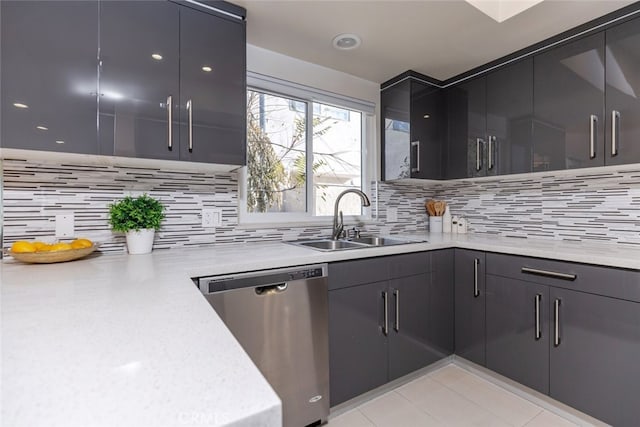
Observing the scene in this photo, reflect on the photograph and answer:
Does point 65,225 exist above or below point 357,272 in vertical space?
above

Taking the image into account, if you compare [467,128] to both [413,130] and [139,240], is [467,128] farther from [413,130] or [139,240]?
[139,240]

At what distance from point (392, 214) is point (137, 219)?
1.91 meters

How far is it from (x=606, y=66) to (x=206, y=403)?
7.86ft

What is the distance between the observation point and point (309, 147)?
7.54ft

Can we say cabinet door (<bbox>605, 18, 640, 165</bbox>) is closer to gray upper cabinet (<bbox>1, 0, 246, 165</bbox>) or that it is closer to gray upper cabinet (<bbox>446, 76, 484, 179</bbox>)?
gray upper cabinet (<bbox>446, 76, 484, 179</bbox>)

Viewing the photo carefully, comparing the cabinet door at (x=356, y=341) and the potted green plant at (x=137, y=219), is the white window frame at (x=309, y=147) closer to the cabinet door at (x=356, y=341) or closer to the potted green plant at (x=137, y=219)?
the potted green plant at (x=137, y=219)

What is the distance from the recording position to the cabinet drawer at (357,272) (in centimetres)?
161

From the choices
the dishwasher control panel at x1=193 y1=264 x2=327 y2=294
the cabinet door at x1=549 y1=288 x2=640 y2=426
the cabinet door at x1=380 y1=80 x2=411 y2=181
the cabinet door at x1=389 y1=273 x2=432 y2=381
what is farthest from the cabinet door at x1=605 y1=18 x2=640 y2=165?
the dishwasher control panel at x1=193 y1=264 x2=327 y2=294

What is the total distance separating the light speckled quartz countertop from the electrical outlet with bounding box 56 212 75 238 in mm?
453

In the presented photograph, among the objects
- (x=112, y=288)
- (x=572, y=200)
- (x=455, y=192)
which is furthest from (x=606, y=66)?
(x=112, y=288)

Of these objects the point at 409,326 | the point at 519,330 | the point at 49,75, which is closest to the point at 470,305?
the point at 519,330

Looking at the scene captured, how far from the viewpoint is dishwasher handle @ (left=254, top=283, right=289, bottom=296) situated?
141 centimetres

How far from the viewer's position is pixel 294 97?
2.21 metres

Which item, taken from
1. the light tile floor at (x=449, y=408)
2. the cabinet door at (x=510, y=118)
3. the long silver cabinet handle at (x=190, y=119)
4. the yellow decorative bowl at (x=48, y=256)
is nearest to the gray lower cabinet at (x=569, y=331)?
the light tile floor at (x=449, y=408)
